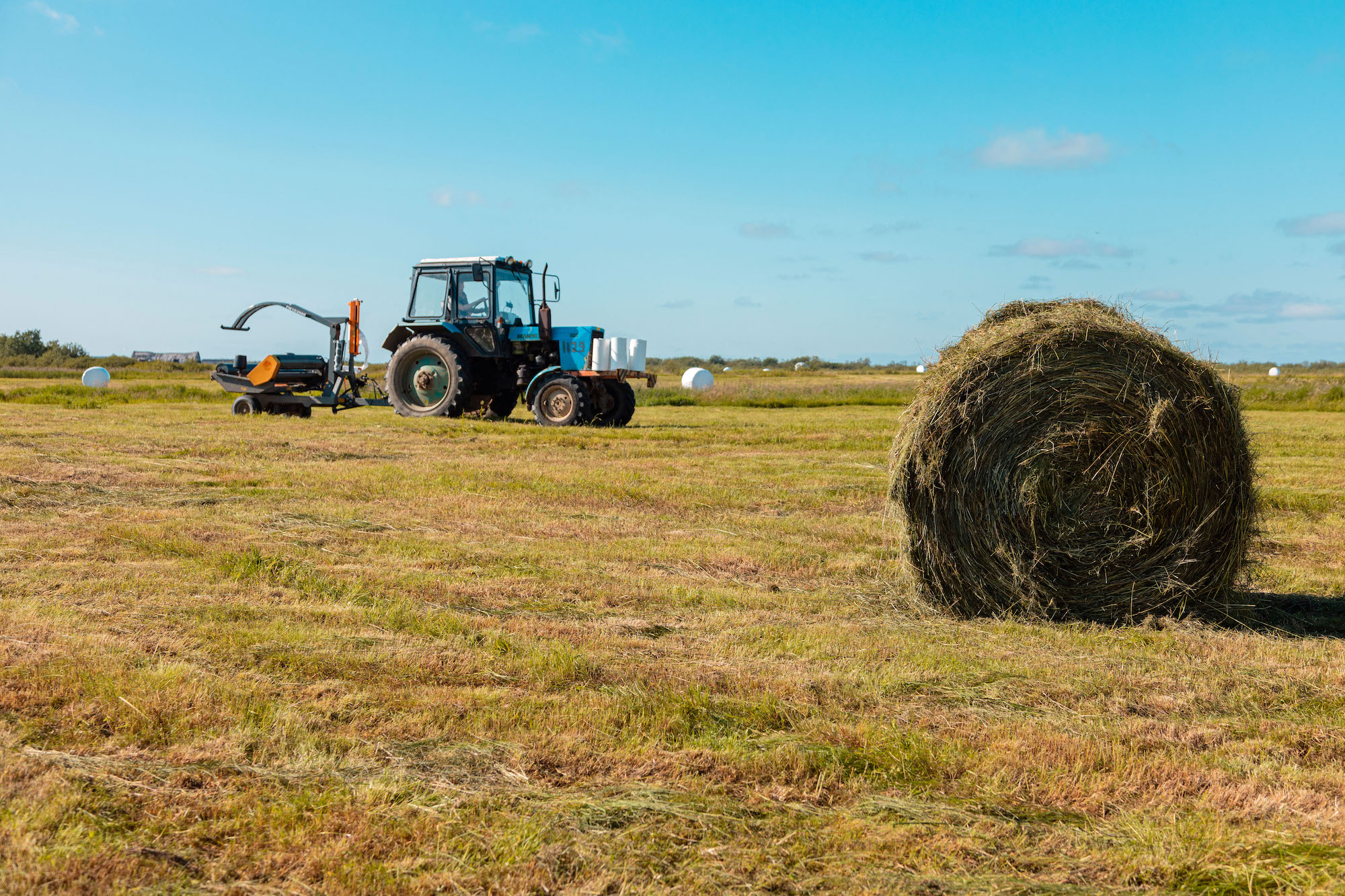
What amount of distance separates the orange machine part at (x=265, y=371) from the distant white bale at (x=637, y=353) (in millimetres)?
6725

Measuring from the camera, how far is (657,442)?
1521 cm

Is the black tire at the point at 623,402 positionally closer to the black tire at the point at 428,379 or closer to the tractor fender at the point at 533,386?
the tractor fender at the point at 533,386

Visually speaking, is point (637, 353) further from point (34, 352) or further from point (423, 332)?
point (34, 352)

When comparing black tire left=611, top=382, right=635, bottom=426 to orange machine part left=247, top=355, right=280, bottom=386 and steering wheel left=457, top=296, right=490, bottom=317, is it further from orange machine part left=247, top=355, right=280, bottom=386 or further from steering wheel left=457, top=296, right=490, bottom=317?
orange machine part left=247, top=355, right=280, bottom=386

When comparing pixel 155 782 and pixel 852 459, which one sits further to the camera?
pixel 852 459

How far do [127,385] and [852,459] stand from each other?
80.5ft

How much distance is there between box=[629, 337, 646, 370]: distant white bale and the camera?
671 inches

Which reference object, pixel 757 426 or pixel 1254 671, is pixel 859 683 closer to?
pixel 1254 671

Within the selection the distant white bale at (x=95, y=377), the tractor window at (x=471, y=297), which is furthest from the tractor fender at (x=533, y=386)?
the distant white bale at (x=95, y=377)

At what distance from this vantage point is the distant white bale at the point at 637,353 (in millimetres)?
17031

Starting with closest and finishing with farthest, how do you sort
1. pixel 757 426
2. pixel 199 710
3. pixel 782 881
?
pixel 782 881 < pixel 199 710 < pixel 757 426

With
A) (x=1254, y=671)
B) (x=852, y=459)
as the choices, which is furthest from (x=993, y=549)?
(x=852, y=459)

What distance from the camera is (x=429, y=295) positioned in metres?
18.0

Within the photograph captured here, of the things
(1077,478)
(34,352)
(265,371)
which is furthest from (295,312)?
(34,352)
